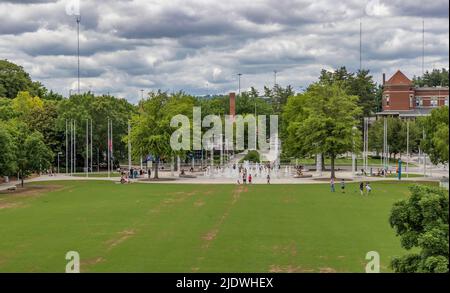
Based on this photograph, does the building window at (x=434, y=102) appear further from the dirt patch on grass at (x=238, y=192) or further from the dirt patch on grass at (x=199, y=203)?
the dirt patch on grass at (x=199, y=203)

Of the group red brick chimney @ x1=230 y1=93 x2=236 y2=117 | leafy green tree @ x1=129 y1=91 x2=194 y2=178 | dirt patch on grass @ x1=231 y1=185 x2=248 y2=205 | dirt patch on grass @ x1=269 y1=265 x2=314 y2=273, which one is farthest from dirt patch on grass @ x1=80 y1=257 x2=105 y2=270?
red brick chimney @ x1=230 y1=93 x2=236 y2=117

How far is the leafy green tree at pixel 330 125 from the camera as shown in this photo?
71250 millimetres

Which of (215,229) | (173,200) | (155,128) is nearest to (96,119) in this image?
(155,128)

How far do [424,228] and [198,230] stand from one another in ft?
59.4

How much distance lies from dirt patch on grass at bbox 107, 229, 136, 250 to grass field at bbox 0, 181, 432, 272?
5 cm

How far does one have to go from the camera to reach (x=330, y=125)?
72.1 metres

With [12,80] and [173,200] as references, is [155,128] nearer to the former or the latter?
[173,200]

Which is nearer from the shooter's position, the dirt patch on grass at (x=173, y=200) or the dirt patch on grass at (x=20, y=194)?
the dirt patch on grass at (x=173, y=200)

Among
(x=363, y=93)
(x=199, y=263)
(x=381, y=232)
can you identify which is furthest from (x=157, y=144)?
(x=363, y=93)

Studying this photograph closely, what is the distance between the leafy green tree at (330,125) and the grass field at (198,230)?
14.0 meters

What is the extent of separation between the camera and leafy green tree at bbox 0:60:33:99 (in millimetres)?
123688

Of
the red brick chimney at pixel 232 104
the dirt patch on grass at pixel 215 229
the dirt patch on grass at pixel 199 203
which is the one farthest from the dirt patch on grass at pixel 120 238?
the red brick chimney at pixel 232 104

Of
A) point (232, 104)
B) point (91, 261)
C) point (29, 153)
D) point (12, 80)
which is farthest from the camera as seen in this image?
point (232, 104)

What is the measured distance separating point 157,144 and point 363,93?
231 ft
